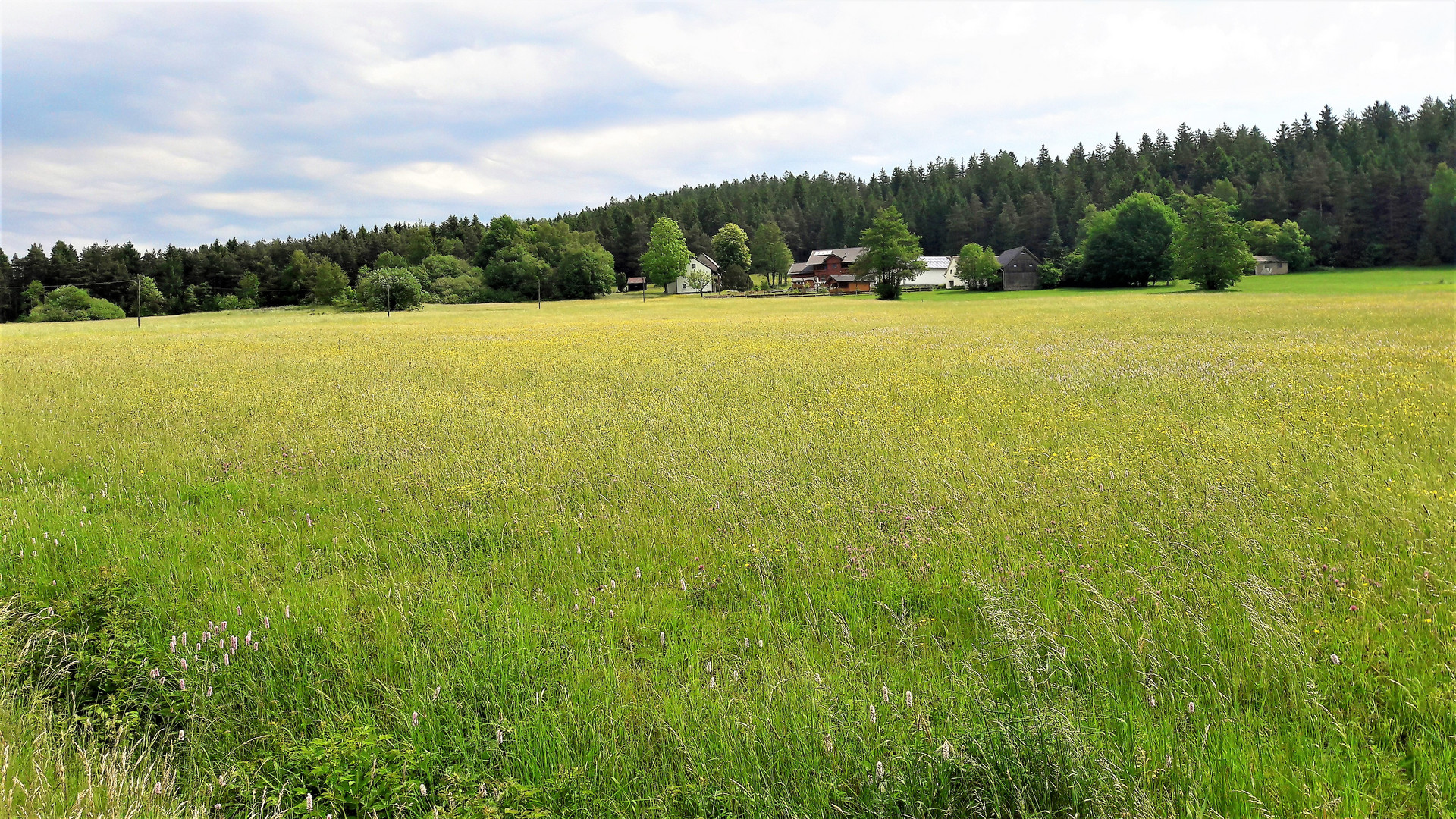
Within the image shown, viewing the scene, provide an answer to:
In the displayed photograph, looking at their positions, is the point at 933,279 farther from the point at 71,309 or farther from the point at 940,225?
the point at 71,309

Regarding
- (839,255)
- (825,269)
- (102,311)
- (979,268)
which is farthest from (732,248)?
(102,311)

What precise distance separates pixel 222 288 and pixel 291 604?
14267 centimetres

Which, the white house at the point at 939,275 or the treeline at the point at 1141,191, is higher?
the treeline at the point at 1141,191

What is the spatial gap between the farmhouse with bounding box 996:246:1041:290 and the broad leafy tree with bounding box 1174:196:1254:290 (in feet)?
106

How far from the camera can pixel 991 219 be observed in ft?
488

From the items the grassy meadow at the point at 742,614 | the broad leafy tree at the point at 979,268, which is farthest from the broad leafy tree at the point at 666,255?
the grassy meadow at the point at 742,614

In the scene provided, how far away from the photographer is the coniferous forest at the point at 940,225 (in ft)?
347

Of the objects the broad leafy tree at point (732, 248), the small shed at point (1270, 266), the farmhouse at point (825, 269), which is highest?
the broad leafy tree at point (732, 248)

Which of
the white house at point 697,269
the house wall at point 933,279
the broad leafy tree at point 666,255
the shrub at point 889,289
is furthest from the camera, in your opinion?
the house wall at point 933,279

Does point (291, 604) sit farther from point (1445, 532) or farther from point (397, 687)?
point (1445, 532)

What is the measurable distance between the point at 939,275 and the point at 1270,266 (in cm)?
5034

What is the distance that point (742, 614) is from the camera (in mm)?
5258

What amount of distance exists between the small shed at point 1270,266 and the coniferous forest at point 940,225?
18.7 ft

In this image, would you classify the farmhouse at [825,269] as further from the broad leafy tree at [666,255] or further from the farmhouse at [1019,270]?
the farmhouse at [1019,270]
